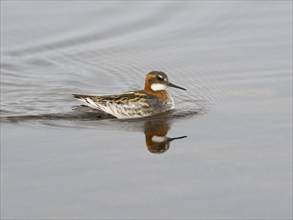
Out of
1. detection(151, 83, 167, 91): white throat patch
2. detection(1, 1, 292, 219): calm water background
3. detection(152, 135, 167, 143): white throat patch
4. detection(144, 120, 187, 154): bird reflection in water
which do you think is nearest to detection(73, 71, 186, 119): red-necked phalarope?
detection(151, 83, 167, 91): white throat patch

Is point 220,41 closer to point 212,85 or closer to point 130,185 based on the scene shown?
point 212,85

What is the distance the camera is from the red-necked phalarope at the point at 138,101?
1672 cm

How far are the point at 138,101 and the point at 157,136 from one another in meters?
1.98

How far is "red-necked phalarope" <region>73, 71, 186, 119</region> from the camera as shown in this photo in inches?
658

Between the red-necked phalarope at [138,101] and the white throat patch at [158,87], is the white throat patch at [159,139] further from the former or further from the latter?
the white throat patch at [158,87]

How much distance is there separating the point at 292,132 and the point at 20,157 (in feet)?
15.8

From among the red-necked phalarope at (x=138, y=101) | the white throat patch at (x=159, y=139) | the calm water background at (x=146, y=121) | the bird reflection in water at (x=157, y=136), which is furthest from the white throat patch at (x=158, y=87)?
the white throat patch at (x=159, y=139)

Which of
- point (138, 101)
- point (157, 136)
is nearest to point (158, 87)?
point (138, 101)

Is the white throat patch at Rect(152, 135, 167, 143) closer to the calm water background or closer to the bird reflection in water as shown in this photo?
the bird reflection in water

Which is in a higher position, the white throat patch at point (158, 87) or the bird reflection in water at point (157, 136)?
the white throat patch at point (158, 87)

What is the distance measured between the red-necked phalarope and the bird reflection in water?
514 mm

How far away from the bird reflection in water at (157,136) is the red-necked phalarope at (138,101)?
1.69 feet

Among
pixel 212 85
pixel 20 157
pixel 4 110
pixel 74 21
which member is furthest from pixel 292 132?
pixel 74 21

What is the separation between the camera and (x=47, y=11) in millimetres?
22594
